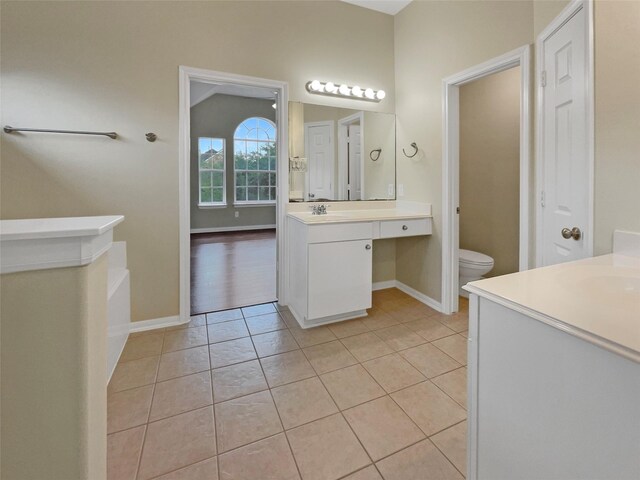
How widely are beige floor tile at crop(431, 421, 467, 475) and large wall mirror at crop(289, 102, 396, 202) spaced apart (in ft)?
6.81

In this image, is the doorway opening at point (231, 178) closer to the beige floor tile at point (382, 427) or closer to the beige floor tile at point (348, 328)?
the beige floor tile at point (348, 328)

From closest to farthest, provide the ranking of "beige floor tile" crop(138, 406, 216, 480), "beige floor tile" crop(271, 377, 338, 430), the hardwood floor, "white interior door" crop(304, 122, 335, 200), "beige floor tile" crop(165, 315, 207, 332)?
"beige floor tile" crop(138, 406, 216, 480), "beige floor tile" crop(271, 377, 338, 430), "beige floor tile" crop(165, 315, 207, 332), "white interior door" crop(304, 122, 335, 200), the hardwood floor

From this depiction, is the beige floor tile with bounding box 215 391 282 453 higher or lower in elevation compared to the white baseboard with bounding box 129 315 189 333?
lower

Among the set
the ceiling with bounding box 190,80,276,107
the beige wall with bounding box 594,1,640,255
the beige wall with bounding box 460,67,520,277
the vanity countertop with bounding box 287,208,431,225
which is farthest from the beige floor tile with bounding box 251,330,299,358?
the ceiling with bounding box 190,80,276,107

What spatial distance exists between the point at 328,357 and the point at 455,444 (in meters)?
0.87

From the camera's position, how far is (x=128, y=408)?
1.54 metres

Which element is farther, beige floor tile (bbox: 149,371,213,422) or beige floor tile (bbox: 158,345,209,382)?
beige floor tile (bbox: 158,345,209,382)

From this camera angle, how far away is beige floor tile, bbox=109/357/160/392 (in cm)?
173

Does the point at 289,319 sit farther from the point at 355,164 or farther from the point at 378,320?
the point at 355,164

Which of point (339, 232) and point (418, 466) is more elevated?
point (339, 232)

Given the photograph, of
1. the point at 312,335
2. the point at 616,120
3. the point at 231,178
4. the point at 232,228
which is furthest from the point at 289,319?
the point at 231,178

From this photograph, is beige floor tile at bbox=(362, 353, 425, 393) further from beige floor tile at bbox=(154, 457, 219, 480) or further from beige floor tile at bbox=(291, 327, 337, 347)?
beige floor tile at bbox=(154, 457, 219, 480)

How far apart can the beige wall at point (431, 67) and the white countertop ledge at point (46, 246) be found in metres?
2.45

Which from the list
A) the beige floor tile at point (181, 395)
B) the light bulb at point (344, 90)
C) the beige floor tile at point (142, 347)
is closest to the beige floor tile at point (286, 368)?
the beige floor tile at point (181, 395)
